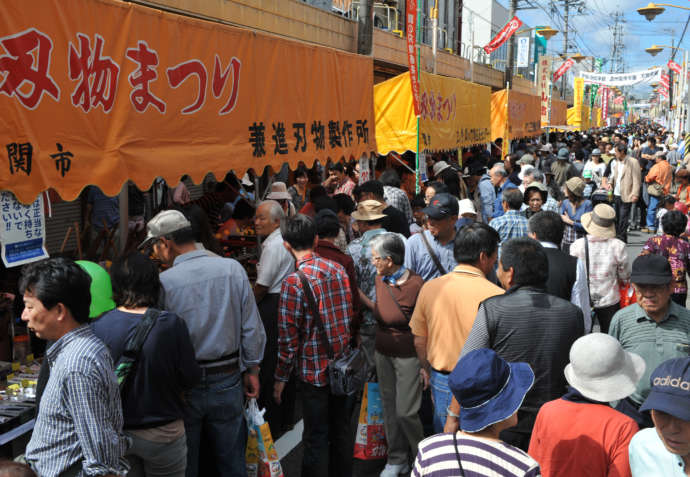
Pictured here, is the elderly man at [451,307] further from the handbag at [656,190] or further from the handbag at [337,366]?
the handbag at [656,190]

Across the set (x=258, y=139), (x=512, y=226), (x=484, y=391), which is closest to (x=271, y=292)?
(x=258, y=139)

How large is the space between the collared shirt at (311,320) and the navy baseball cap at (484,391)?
182cm

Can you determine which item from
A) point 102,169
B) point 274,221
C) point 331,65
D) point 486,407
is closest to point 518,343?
point 486,407

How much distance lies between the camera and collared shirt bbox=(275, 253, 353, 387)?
13.3 ft

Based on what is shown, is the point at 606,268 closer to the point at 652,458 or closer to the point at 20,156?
the point at 652,458

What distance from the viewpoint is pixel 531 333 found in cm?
335

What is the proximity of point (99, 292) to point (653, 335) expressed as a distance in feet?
9.77

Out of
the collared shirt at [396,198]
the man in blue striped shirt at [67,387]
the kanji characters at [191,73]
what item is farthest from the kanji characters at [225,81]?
the man in blue striped shirt at [67,387]

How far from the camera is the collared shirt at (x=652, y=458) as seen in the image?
2.27 metres

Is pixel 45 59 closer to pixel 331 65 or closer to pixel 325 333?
pixel 325 333

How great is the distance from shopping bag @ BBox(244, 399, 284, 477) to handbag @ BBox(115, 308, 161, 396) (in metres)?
1.05

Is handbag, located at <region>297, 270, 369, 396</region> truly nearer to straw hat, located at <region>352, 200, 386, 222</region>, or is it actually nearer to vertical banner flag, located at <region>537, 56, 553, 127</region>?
straw hat, located at <region>352, 200, 386, 222</region>

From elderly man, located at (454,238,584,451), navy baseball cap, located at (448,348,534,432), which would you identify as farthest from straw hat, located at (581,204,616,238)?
navy baseball cap, located at (448,348,534,432)

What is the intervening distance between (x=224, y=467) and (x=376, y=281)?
1575 millimetres
